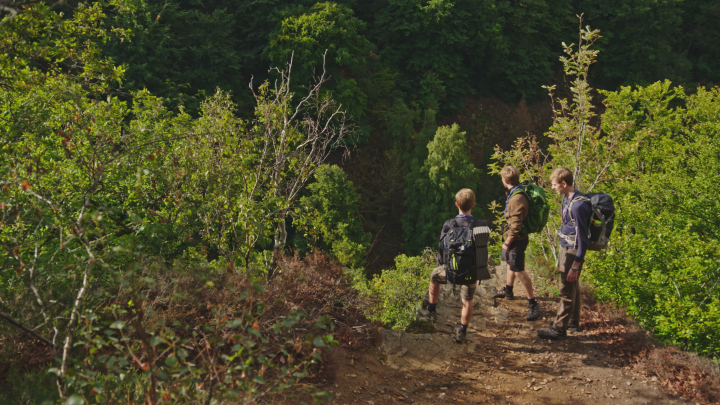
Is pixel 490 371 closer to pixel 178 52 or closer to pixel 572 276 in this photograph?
pixel 572 276

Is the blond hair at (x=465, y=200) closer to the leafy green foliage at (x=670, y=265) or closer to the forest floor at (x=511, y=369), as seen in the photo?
the forest floor at (x=511, y=369)

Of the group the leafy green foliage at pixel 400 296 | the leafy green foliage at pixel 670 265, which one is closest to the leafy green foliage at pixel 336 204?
the leafy green foliage at pixel 400 296

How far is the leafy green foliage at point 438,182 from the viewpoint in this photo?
2234cm

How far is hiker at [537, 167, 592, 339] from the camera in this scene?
4.41 meters

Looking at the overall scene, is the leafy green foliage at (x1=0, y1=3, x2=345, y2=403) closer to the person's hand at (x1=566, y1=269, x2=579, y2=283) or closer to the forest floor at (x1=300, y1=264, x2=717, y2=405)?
the forest floor at (x1=300, y1=264, x2=717, y2=405)

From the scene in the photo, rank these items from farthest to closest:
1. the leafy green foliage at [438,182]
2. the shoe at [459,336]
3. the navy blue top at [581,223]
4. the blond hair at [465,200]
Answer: the leafy green foliage at [438,182], the shoe at [459,336], the blond hair at [465,200], the navy blue top at [581,223]

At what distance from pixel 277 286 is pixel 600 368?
11.4 feet

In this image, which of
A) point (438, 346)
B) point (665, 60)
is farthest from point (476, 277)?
point (665, 60)

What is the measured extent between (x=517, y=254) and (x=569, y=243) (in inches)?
26.5

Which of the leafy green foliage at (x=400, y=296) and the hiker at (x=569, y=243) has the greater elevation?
the hiker at (x=569, y=243)

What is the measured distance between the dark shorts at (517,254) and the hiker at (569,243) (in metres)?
0.46

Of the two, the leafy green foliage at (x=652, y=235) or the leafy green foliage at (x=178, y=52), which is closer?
the leafy green foliage at (x=652, y=235)

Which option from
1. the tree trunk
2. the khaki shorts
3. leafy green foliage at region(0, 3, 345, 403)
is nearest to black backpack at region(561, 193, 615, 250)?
the khaki shorts

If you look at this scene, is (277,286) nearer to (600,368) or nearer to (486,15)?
(600,368)
